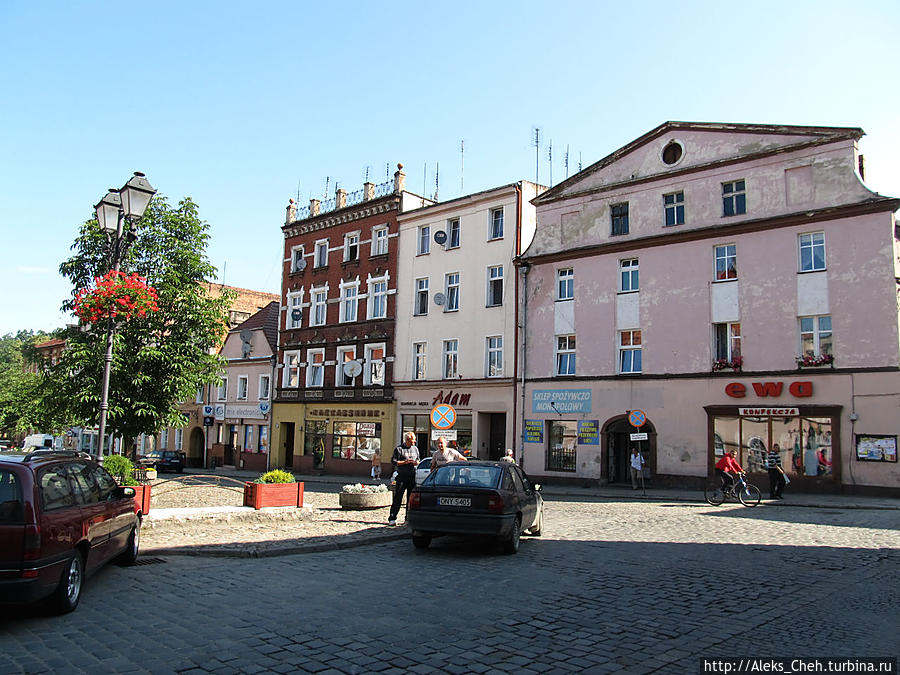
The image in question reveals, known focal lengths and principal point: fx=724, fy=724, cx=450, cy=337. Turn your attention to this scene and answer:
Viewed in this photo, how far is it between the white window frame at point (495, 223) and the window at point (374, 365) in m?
9.02

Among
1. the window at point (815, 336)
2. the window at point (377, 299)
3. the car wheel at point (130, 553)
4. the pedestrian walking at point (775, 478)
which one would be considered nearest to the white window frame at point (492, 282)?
the window at point (377, 299)

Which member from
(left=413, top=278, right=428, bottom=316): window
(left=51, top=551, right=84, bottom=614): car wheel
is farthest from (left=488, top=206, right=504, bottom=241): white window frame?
(left=51, top=551, right=84, bottom=614): car wheel

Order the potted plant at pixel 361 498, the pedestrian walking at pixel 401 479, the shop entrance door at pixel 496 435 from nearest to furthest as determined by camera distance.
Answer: the pedestrian walking at pixel 401 479, the potted plant at pixel 361 498, the shop entrance door at pixel 496 435

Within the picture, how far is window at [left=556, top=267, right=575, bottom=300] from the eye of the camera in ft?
106

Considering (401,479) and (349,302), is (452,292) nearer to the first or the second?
(349,302)

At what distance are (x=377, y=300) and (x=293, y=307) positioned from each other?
782 centimetres

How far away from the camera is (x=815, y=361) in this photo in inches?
982

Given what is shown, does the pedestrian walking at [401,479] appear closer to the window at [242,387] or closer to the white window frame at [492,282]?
the white window frame at [492,282]

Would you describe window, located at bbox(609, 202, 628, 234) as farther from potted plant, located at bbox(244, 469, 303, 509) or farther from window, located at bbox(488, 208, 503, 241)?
potted plant, located at bbox(244, 469, 303, 509)

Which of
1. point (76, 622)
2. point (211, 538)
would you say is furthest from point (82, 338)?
point (76, 622)

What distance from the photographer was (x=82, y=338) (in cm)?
1897

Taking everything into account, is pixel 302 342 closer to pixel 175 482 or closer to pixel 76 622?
pixel 175 482

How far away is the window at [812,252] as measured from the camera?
25469mm

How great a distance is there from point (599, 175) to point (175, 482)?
2211cm
